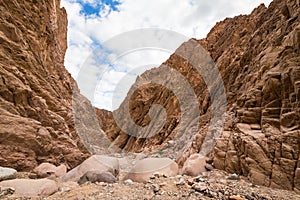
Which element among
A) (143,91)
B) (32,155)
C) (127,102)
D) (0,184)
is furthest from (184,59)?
(0,184)

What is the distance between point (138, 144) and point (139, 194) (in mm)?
20926

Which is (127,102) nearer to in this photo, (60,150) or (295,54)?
(60,150)

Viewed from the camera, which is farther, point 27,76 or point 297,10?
point 27,76

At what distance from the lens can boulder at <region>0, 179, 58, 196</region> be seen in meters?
3.94

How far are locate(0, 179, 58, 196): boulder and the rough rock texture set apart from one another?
2086 mm

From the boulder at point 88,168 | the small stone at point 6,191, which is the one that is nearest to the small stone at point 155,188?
the boulder at point 88,168

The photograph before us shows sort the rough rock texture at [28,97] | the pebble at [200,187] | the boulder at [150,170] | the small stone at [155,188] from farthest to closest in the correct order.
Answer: the rough rock texture at [28,97] → the boulder at [150,170] → the small stone at [155,188] → the pebble at [200,187]

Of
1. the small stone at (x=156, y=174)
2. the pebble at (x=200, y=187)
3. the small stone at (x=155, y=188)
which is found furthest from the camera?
the small stone at (x=156, y=174)

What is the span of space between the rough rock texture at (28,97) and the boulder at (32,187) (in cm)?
209

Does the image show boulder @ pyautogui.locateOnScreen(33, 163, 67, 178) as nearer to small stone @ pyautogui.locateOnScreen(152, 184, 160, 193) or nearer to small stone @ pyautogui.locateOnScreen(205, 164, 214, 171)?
small stone @ pyautogui.locateOnScreen(152, 184, 160, 193)

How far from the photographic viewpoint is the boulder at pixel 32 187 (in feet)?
12.9

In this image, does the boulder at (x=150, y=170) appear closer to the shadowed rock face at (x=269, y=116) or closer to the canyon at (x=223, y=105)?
the canyon at (x=223, y=105)

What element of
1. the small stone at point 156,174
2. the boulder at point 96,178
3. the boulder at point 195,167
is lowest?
the boulder at point 96,178

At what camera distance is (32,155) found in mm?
6469
